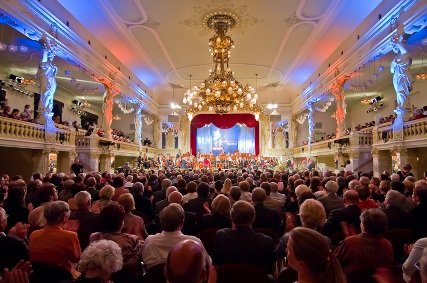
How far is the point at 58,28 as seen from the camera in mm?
9430

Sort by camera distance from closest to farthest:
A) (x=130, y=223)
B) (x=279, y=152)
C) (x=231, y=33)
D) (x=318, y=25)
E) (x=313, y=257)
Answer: (x=313, y=257) < (x=130, y=223) < (x=318, y=25) < (x=231, y=33) < (x=279, y=152)

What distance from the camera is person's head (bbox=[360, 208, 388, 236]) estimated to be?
2.55 meters

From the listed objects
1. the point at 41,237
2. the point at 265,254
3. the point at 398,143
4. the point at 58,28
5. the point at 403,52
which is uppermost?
the point at 58,28

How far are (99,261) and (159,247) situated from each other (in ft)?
3.01

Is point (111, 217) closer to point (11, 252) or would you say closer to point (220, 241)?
point (11, 252)

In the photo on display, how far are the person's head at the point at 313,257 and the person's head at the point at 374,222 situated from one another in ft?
4.26

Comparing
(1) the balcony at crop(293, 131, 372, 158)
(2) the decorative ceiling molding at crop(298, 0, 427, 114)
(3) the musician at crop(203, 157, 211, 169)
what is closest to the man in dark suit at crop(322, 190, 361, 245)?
(2) the decorative ceiling molding at crop(298, 0, 427, 114)

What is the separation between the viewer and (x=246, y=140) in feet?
80.0

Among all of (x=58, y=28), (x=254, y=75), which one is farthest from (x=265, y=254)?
(x=254, y=75)

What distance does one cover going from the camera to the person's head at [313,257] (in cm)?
139

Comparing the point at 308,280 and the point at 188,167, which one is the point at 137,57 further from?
the point at 308,280

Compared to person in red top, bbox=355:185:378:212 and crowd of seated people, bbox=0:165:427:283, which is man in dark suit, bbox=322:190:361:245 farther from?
person in red top, bbox=355:185:378:212

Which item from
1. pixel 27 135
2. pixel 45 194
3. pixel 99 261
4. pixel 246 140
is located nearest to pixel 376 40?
pixel 45 194

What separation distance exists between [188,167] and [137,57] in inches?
210
